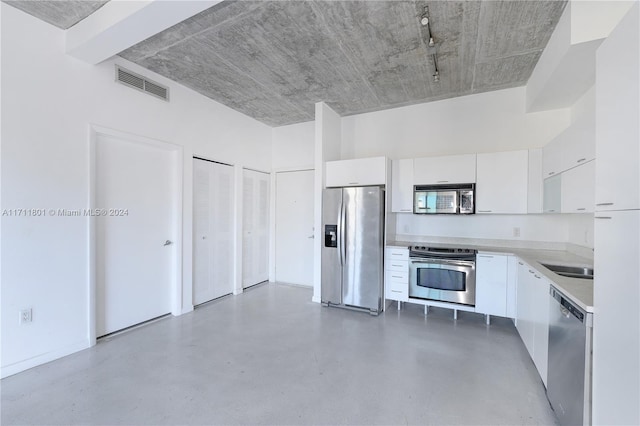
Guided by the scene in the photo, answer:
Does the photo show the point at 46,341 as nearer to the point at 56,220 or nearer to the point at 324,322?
the point at 56,220

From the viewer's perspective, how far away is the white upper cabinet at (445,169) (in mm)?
3604

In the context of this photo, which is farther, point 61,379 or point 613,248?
point 61,379

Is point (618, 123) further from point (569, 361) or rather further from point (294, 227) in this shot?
point (294, 227)

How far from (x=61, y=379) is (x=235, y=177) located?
122 inches

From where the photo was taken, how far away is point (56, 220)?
8.33ft

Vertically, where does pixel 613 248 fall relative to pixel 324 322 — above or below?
above

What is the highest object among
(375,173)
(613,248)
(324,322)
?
(375,173)

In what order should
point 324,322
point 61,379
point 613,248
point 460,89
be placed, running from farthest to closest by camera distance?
1. point 460,89
2. point 324,322
3. point 61,379
4. point 613,248

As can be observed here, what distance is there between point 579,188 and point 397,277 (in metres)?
2.16

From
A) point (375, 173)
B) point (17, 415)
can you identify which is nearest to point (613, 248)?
point (375, 173)

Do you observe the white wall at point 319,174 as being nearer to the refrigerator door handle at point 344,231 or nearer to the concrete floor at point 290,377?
the refrigerator door handle at point 344,231

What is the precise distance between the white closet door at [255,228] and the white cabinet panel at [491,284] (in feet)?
11.8

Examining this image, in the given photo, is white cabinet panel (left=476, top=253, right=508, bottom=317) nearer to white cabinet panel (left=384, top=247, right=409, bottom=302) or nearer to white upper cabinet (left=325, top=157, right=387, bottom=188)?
white cabinet panel (left=384, top=247, right=409, bottom=302)

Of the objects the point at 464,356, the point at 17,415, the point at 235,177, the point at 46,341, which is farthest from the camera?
the point at 235,177
